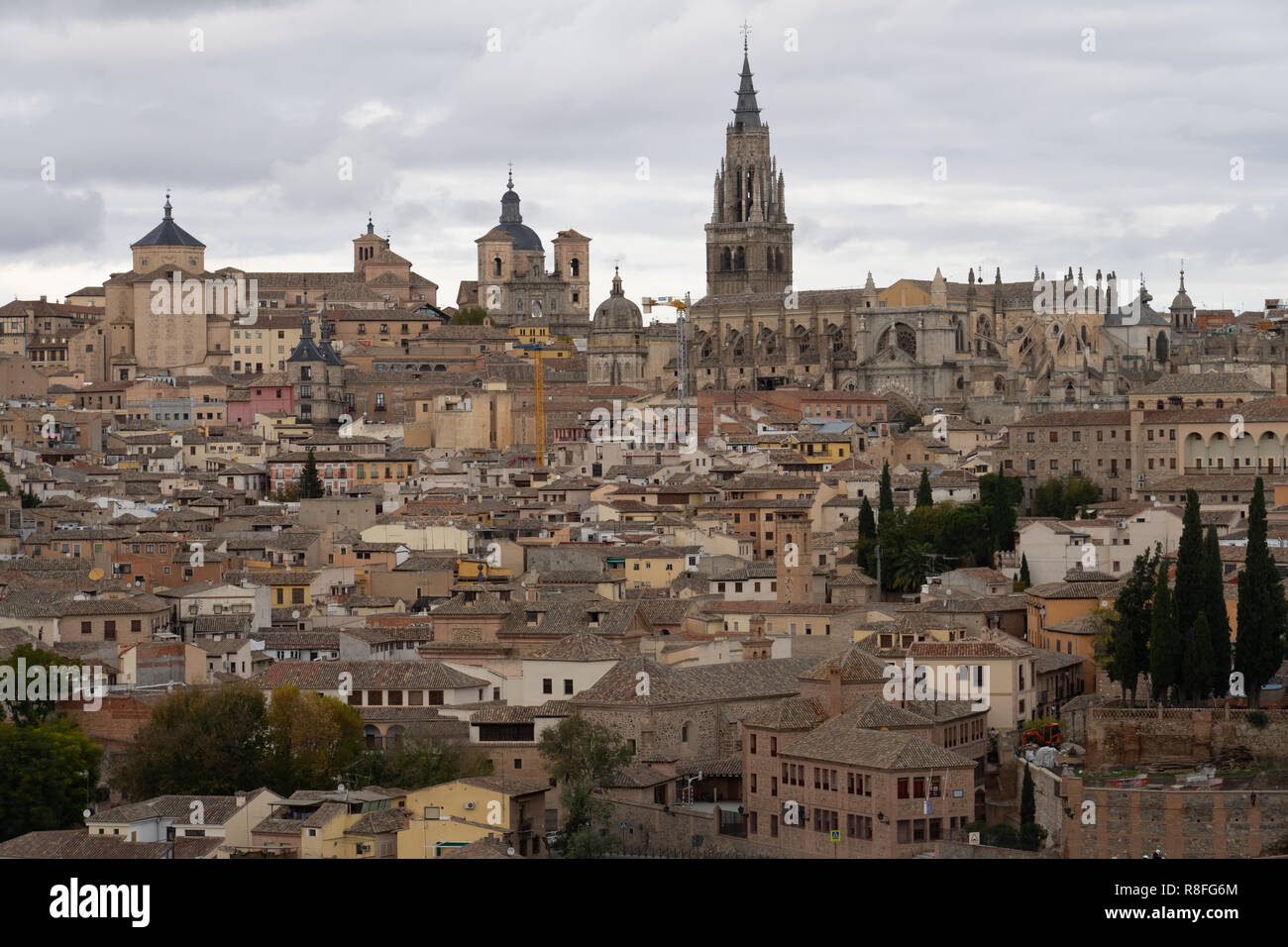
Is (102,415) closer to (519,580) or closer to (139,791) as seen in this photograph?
(519,580)

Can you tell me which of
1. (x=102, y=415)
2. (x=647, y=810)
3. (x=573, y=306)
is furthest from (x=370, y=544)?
(x=573, y=306)

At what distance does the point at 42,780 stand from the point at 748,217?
85651 mm

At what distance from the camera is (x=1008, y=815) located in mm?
30891

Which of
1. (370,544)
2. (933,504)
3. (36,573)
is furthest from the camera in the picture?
(933,504)

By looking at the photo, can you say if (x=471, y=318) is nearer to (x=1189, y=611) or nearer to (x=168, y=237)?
(x=168, y=237)

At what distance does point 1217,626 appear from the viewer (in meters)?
33.0

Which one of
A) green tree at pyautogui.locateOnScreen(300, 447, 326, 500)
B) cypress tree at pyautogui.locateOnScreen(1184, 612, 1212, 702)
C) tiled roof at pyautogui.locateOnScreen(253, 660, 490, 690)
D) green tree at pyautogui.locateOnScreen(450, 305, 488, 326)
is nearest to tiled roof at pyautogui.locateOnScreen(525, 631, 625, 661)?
tiled roof at pyautogui.locateOnScreen(253, 660, 490, 690)

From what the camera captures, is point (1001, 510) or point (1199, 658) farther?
point (1001, 510)

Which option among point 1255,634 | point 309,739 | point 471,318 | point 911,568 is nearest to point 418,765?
point 309,739

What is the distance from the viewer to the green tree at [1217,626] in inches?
1292

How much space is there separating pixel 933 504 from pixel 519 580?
12.7 m

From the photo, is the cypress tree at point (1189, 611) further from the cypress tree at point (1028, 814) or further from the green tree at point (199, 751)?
the green tree at point (199, 751)

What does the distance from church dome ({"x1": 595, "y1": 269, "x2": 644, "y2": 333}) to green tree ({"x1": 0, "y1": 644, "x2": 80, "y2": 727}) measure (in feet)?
195

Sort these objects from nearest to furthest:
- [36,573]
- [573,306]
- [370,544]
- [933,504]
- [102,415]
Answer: [36,573] → [370,544] → [933,504] → [102,415] → [573,306]
